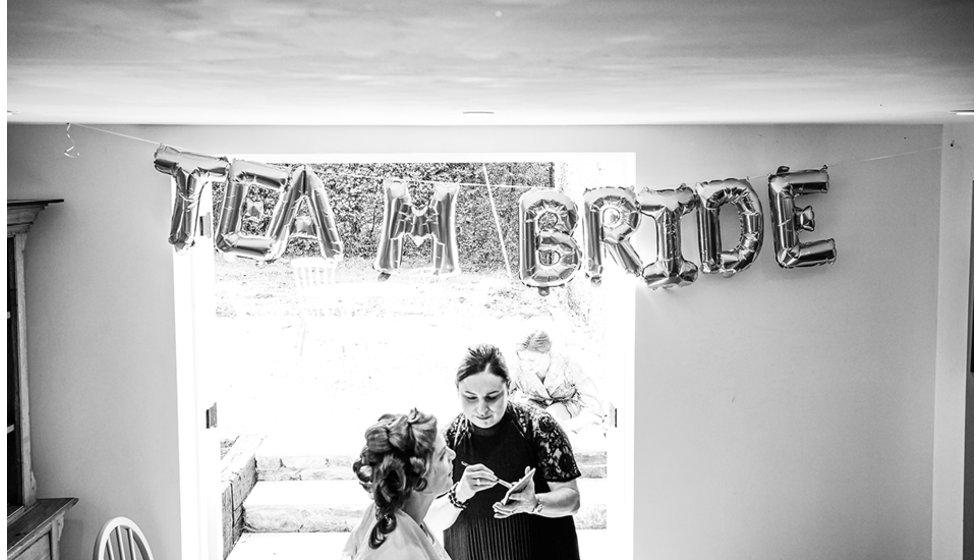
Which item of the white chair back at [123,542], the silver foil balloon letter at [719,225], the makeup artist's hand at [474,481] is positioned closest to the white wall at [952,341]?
the silver foil balloon letter at [719,225]

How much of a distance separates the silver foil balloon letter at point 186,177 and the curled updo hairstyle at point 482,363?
3.59ft

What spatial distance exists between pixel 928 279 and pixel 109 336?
335 cm

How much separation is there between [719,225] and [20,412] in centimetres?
274

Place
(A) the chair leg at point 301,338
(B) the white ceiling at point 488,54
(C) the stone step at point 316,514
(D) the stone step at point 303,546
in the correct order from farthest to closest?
(A) the chair leg at point 301,338, (C) the stone step at point 316,514, (D) the stone step at point 303,546, (B) the white ceiling at point 488,54

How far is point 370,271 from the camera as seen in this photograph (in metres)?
7.86

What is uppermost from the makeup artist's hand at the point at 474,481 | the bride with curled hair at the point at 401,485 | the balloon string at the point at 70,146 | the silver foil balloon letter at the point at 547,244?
the balloon string at the point at 70,146

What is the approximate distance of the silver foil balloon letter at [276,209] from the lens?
123 inches

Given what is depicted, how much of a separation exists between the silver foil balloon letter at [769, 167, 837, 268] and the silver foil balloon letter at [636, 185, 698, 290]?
33cm

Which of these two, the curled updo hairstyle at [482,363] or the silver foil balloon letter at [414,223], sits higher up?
the silver foil balloon letter at [414,223]

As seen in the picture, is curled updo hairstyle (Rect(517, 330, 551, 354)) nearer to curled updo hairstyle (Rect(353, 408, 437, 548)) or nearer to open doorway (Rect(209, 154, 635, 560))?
open doorway (Rect(209, 154, 635, 560))

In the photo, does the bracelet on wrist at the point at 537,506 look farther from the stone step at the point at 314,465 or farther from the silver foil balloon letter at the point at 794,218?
the stone step at the point at 314,465

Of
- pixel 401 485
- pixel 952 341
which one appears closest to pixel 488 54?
pixel 401 485

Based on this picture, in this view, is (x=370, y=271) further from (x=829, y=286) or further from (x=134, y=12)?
(x=134, y=12)

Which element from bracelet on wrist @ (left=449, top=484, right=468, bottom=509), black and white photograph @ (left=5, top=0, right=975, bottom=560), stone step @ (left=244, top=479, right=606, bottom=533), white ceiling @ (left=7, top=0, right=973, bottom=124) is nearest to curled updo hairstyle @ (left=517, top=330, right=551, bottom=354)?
stone step @ (left=244, top=479, right=606, bottom=533)
